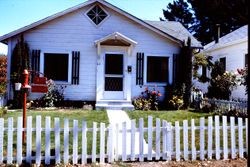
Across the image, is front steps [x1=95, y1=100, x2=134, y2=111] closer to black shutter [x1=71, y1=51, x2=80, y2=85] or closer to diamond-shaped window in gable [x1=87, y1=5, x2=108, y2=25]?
black shutter [x1=71, y1=51, x2=80, y2=85]

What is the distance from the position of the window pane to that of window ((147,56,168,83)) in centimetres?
146

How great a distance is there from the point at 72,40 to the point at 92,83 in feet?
7.48

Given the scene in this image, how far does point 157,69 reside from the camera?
16219 millimetres

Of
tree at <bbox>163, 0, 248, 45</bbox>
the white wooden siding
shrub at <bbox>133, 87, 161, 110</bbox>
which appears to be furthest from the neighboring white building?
tree at <bbox>163, 0, 248, 45</bbox>

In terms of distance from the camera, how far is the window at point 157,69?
16125 mm

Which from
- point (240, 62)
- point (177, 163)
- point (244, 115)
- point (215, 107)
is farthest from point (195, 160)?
point (240, 62)

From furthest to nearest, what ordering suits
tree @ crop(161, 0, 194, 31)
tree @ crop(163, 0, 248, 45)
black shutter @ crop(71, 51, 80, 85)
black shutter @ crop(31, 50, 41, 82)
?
tree @ crop(161, 0, 194, 31)
tree @ crop(163, 0, 248, 45)
black shutter @ crop(71, 51, 80, 85)
black shutter @ crop(31, 50, 41, 82)

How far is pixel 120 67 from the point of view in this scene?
15.7 metres

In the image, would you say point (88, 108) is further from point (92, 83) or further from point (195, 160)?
point (195, 160)

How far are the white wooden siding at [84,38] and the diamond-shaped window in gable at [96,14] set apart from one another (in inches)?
8.5

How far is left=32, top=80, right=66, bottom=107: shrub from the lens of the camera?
49.0 feet

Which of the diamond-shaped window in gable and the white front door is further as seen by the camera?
the diamond-shaped window in gable

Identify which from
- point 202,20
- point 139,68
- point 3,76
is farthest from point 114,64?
point 202,20

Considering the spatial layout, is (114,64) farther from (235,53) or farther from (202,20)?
(202,20)
